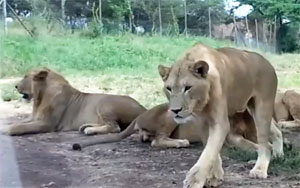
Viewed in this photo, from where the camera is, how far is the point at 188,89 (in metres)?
1.95

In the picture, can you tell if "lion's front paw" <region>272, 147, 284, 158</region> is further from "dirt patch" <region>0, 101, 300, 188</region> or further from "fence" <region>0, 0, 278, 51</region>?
"fence" <region>0, 0, 278, 51</region>

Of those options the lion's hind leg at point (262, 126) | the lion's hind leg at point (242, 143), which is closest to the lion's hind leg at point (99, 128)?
the lion's hind leg at point (242, 143)

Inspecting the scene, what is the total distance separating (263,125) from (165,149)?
41 cm

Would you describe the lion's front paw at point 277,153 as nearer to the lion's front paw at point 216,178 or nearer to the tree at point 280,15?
the lion's front paw at point 216,178

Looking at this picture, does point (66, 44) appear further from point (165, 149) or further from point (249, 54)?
point (249, 54)

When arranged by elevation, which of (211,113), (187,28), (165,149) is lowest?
(165,149)

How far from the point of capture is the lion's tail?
8.29 ft

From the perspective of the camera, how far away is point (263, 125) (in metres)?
2.39

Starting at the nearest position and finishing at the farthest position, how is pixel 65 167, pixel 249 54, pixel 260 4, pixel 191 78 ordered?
pixel 191 78 → pixel 65 167 → pixel 249 54 → pixel 260 4

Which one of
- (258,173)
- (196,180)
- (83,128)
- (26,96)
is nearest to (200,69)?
(196,180)

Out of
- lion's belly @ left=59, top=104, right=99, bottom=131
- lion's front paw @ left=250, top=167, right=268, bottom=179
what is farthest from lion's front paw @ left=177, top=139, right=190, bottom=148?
lion's belly @ left=59, top=104, right=99, bottom=131

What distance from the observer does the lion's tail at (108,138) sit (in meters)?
2.53

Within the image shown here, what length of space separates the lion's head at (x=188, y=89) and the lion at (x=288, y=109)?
3.37 feet

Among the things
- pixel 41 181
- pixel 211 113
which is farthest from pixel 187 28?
pixel 41 181
